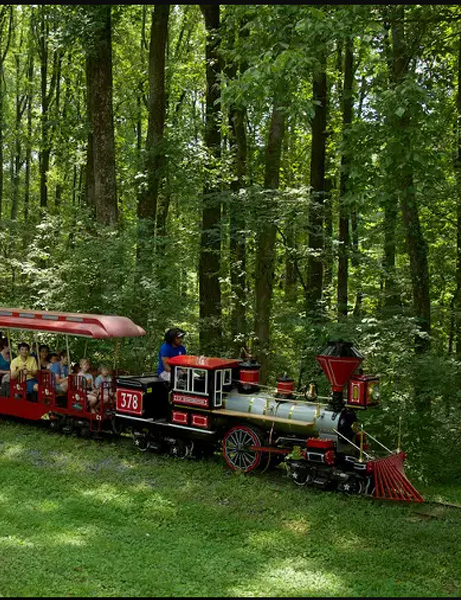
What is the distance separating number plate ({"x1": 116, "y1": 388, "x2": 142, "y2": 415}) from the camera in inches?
469

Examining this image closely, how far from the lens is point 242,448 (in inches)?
428

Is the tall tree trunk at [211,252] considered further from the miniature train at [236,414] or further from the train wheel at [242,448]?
the train wheel at [242,448]

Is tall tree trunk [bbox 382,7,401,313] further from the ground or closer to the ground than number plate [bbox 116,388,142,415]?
further from the ground

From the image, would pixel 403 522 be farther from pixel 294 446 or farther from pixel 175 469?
pixel 175 469

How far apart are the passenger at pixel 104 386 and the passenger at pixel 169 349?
107cm

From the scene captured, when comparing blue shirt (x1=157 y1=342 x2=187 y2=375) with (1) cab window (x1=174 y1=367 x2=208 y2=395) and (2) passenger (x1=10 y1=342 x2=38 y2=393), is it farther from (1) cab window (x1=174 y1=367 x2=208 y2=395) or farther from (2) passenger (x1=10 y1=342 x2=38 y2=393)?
(2) passenger (x1=10 y1=342 x2=38 y2=393)

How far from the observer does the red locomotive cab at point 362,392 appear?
31.7 ft

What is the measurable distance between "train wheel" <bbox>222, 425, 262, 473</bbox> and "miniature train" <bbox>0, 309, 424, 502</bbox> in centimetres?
2

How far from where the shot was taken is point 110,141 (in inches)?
724

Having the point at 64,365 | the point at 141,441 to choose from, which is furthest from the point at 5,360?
the point at 141,441

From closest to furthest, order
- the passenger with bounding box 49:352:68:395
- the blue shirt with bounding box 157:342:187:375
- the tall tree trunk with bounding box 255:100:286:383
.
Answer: the blue shirt with bounding box 157:342:187:375 → the passenger with bounding box 49:352:68:395 → the tall tree trunk with bounding box 255:100:286:383


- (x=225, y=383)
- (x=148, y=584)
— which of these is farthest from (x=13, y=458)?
(x=148, y=584)

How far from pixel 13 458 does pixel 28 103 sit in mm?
32610

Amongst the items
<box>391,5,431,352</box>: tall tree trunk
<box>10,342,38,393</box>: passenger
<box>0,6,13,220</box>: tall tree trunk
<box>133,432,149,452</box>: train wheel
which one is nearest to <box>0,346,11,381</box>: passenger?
<box>10,342,38,393</box>: passenger
